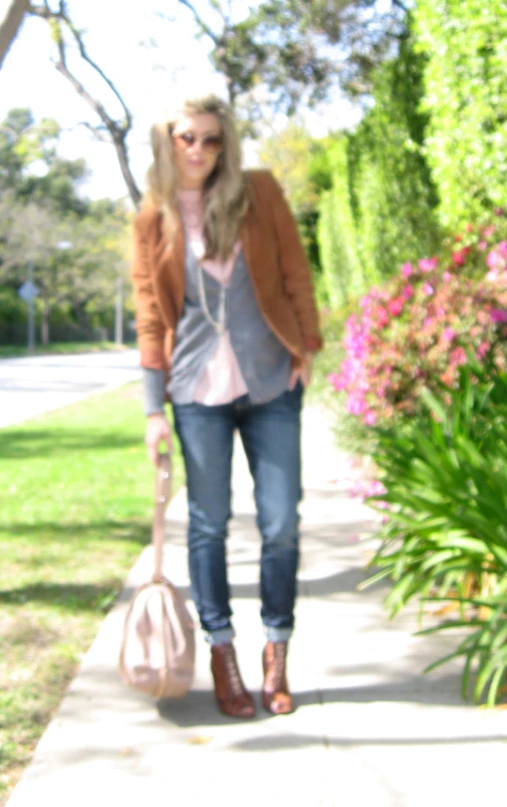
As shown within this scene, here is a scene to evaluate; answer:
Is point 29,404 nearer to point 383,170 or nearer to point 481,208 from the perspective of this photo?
point 383,170

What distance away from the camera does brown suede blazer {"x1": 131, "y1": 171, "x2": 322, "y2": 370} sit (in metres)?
3.69

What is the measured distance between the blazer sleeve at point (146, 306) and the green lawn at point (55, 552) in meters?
1.28

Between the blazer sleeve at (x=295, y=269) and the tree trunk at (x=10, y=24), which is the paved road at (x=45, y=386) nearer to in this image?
the tree trunk at (x=10, y=24)

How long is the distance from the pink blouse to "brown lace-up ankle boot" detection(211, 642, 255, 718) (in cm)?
84

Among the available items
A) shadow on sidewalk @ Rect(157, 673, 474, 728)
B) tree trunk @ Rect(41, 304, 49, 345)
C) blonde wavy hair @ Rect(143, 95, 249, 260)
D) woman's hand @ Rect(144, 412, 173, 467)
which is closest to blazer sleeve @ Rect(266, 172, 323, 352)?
blonde wavy hair @ Rect(143, 95, 249, 260)

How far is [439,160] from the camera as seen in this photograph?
28.5 ft

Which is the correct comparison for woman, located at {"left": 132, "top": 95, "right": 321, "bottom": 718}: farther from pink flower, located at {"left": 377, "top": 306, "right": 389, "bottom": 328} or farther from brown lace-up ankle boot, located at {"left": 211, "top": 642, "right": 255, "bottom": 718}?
pink flower, located at {"left": 377, "top": 306, "right": 389, "bottom": 328}

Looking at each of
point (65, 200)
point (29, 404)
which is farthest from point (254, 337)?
point (65, 200)

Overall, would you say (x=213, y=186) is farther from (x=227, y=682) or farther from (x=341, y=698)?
(x=341, y=698)

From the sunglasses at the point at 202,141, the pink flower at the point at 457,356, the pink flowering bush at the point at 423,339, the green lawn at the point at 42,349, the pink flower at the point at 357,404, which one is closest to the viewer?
the sunglasses at the point at 202,141

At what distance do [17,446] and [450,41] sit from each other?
6686 millimetres

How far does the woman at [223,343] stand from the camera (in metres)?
3.68

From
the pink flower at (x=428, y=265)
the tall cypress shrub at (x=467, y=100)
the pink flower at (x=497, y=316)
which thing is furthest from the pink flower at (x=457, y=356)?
the tall cypress shrub at (x=467, y=100)

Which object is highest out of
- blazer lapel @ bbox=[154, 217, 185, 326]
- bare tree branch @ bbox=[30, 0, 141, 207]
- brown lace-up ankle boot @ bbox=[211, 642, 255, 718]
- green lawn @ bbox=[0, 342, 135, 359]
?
bare tree branch @ bbox=[30, 0, 141, 207]
